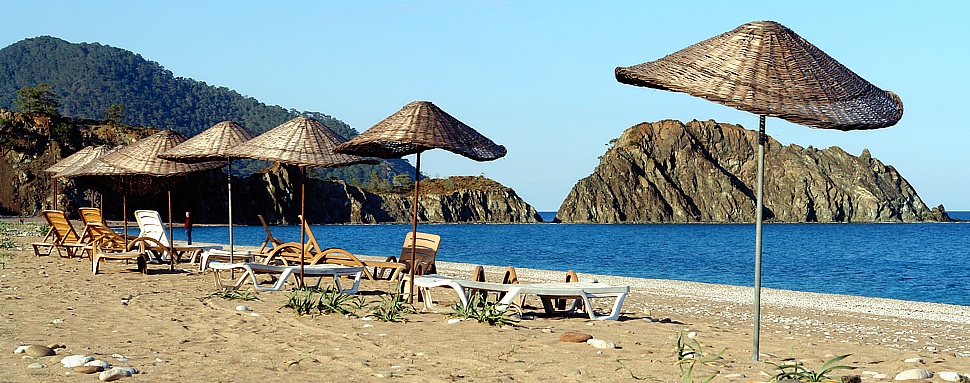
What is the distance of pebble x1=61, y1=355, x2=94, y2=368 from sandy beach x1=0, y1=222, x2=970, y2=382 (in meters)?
0.04

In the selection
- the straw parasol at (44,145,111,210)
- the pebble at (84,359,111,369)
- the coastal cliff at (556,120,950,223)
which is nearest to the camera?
the pebble at (84,359,111,369)

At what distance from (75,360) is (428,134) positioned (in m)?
4.11

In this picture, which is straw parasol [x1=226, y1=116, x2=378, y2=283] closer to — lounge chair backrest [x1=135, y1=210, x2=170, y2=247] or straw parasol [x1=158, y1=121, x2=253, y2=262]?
straw parasol [x1=158, y1=121, x2=253, y2=262]

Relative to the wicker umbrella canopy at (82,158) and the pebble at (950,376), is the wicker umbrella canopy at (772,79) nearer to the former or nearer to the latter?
the pebble at (950,376)

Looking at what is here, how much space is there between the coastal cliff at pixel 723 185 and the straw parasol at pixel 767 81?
135 metres

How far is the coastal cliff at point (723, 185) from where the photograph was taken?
465ft

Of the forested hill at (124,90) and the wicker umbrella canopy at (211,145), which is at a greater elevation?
the forested hill at (124,90)

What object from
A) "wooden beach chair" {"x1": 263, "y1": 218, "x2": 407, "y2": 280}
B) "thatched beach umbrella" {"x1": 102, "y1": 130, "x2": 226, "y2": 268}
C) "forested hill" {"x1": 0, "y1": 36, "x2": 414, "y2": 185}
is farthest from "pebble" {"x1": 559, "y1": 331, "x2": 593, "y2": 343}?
"forested hill" {"x1": 0, "y1": 36, "x2": 414, "y2": 185}

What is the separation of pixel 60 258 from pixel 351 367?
479 inches

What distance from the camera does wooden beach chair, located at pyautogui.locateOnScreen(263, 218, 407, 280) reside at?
1092 centimetres

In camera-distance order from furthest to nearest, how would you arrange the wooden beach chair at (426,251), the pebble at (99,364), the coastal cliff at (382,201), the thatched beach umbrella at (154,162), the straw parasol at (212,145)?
1. the coastal cliff at (382,201)
2. the thatched beach umbrella at (154,162)
3. the straw parasol at (212,145)
4. the wooden beach chair at (426,251)
5. the pebble at (99,364)

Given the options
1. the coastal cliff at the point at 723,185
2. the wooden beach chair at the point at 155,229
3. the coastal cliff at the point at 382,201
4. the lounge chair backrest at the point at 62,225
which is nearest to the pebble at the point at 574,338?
the wooden beach chair at the point at 155,229

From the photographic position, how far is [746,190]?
149m

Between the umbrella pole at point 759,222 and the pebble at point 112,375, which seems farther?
the umbrella pole at point 759,222
